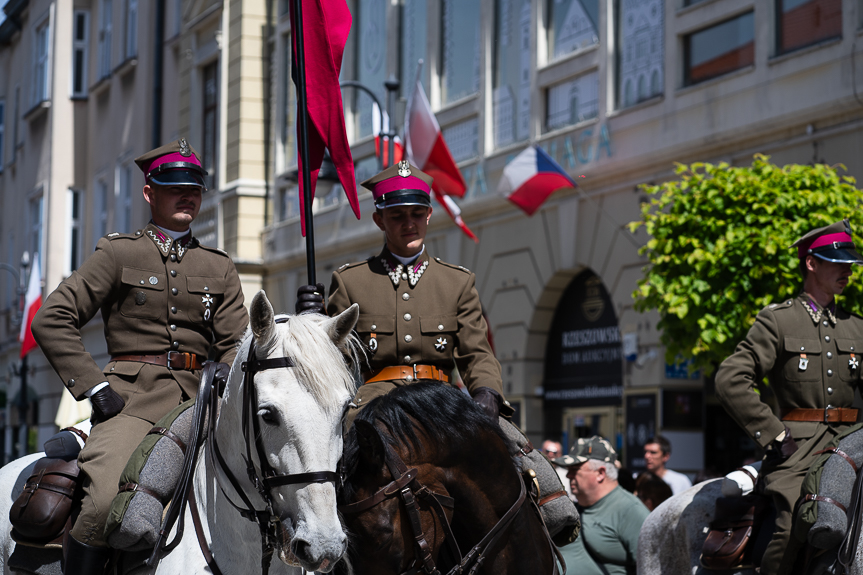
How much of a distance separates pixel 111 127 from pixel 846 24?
2490 cm

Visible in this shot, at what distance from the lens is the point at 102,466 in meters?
4.79

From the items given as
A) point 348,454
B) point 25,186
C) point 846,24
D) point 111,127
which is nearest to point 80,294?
point 348,454

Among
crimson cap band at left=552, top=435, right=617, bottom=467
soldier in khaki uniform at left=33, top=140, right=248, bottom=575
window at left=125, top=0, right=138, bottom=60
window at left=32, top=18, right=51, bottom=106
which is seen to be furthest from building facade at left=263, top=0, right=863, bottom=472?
window at left=32, top=18, right=51, bottom=106

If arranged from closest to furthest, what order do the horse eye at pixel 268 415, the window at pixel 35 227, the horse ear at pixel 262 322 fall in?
the horse eye at pixel 268 415, the horse ear at pixel 262 322, the window at pixel 35 227

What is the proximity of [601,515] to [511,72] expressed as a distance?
35.8ft

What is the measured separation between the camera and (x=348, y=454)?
5.01 meters

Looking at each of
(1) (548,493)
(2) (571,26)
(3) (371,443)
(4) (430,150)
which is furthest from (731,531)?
(2) (571,26)

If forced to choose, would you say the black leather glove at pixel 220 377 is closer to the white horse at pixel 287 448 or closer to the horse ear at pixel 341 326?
the white horse at pixel 287 448

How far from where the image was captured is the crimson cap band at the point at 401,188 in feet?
18.9

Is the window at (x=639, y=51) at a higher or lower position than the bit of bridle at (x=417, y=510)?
higher

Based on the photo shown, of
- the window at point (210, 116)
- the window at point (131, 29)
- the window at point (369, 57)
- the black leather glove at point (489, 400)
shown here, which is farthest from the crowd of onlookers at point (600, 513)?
the window at point (131, 29)

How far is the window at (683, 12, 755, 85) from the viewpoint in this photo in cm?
1395

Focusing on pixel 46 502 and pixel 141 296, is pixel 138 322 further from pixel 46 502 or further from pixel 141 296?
pixel 46 502

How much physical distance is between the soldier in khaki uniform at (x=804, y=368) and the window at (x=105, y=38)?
3012 cm
